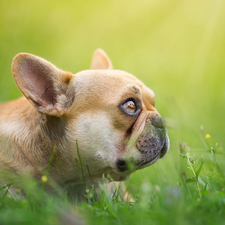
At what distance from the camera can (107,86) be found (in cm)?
311

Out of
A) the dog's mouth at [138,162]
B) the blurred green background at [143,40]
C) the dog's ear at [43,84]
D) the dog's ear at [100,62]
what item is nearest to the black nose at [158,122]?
the dog's mouth at [138,162]

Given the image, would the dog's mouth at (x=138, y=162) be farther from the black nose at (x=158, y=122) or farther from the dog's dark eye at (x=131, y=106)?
the dog's dark eye at (x=131, y=106)

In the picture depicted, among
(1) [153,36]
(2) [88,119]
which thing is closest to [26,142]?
(2) [88,119]

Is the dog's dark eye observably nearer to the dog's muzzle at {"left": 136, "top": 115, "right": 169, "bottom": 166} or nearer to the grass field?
the dog's muzzle at {"left": 136, "top": 115, "right": 169, "bottom": 166}

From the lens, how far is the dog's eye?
9.98 feet

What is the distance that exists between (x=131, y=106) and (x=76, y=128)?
59cm

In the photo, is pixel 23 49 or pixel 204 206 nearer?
pixel 204 206

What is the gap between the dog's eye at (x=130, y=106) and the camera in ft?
9.98

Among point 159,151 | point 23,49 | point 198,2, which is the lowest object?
point 23,49

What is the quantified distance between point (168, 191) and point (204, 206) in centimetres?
29

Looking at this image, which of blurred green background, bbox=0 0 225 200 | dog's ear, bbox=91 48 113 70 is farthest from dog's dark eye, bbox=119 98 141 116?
blurred green background, bbox=0 0 225 200

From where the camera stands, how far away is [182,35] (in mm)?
10000

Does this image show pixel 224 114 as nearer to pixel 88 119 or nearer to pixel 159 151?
pixel 159 151

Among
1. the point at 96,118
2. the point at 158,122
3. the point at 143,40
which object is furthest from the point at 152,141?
the point at 143,40
